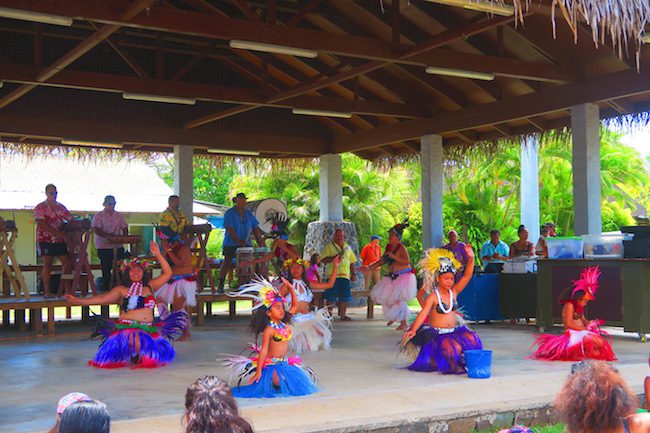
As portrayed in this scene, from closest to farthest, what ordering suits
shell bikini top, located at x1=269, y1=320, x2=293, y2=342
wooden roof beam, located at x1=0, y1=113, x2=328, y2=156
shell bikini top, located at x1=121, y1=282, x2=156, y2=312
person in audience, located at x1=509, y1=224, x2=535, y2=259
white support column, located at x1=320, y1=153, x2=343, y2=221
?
shell bikini top, located at x1=269, y1=320, x2=293, y2=342 → shell bikini top, located at x1=121, y1=282, x2=156, y2=312 → person in audience, located at x1=509, y1=224, x2=535, y2=259 → wooden roof beam, located at x1=0, y1=113, x2=328, y2=156 → white support column, located at x1=320, y1=153, x2=343, y2=221

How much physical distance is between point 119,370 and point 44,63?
22.7 ft

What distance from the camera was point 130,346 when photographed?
26.2 ft

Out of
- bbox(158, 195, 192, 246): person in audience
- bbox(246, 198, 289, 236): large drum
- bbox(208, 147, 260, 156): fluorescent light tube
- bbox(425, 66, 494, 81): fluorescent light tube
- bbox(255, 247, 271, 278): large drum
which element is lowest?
bbox(255, 247, 271, 278): large drum

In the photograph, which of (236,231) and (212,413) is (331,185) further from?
(212,413)

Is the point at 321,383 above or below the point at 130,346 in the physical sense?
below

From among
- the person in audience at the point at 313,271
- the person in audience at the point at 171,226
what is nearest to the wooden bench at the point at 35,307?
the person in audience at the point at 171,226

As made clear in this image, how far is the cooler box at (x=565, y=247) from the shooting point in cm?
1053

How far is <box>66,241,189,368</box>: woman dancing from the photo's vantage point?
7973 millimetres

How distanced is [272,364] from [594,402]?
363 centimetres

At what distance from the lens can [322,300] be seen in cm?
1324

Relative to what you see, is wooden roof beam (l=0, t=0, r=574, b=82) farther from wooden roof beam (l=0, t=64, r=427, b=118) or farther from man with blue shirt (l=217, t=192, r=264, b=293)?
man with blue shirt (l=217, t=192, r=264, b=293)

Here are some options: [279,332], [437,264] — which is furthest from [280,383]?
[437,264]

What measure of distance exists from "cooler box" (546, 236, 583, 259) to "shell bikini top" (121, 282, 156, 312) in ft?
17.3

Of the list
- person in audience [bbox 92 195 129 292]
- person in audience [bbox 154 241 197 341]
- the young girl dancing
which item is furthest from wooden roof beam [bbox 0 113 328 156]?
the young girl dancing
